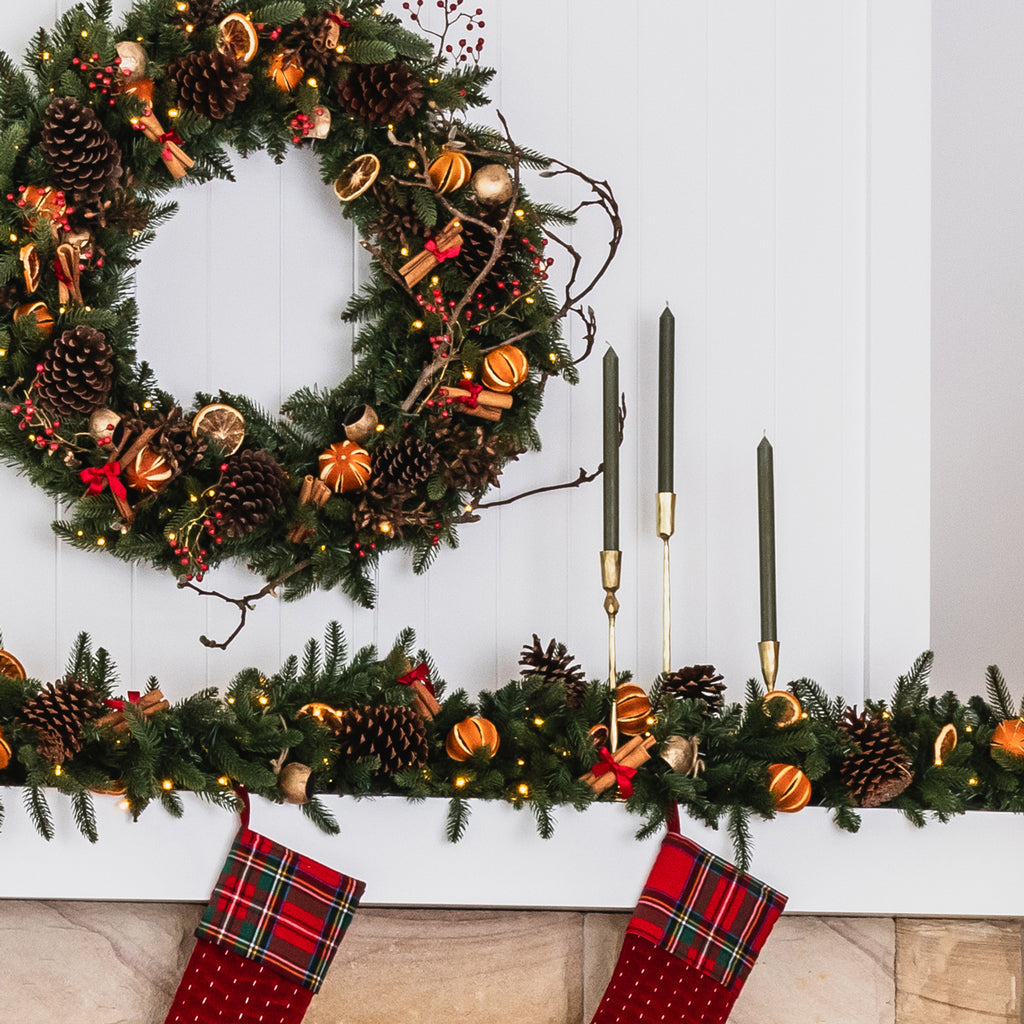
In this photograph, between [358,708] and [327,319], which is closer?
[358,708]

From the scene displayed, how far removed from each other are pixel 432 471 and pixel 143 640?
425 mm

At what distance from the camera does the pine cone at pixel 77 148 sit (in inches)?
47.9

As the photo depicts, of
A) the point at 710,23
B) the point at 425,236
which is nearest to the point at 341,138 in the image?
the point at 425,236

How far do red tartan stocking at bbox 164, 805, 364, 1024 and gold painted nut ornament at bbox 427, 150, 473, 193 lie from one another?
2.52 feet

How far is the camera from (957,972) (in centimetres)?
132

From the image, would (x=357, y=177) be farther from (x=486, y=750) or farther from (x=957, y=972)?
(x=957, y=972)

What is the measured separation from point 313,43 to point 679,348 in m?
0.60

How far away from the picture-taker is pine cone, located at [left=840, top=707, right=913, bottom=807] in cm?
121

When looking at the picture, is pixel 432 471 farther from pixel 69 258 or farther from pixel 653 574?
pixel 69 258

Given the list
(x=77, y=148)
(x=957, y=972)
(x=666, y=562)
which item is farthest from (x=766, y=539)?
(x=77, y=148)

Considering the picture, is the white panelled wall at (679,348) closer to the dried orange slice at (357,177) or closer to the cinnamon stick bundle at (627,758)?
the dried orange slice at (357,177)

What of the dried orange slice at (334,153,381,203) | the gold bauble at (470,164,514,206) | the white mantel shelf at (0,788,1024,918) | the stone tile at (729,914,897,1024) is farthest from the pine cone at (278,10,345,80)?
the stone tile at (729,914,897,1024)

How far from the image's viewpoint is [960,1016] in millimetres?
1316

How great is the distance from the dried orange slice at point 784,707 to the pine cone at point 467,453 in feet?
1.34
